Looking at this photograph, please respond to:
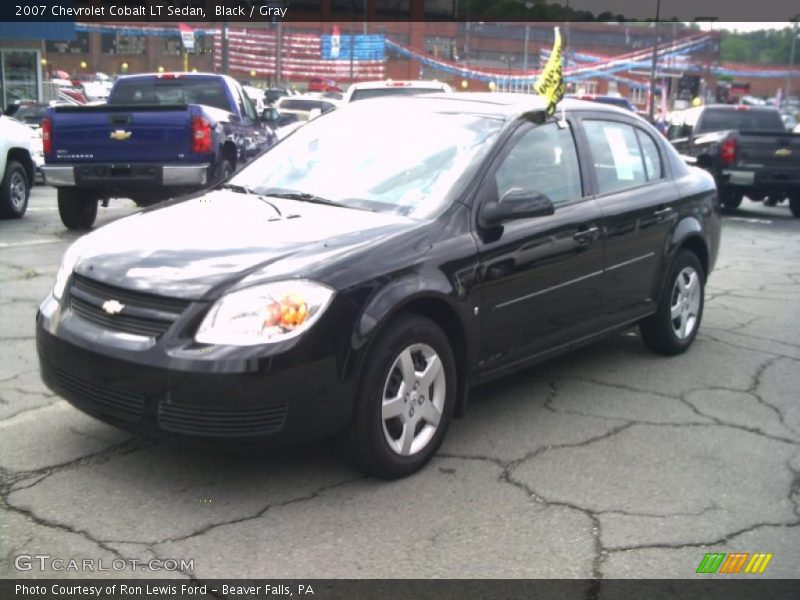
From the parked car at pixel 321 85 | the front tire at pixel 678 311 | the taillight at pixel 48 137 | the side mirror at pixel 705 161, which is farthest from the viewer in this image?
the parked car at pixel 321 85

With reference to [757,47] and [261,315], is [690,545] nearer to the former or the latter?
[261,315]

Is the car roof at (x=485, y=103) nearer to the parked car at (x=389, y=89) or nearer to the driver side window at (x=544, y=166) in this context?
the driver side window at (x=544, y=166)

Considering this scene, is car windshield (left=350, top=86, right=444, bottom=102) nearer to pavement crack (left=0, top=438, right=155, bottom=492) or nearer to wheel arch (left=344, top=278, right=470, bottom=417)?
wheel arch (left=344, top=278, right=470, bottom=417)

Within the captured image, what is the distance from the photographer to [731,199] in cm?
1669

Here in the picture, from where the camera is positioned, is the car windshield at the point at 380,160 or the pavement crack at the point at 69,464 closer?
the pavement crack at the point at 69,464

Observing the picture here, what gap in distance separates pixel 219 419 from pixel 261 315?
429mm

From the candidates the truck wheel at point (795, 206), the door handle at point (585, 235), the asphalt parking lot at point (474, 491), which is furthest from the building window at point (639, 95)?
the door handle at point (585, 235)

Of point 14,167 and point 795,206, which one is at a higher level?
point 14,167

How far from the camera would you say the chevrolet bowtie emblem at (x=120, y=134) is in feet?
33.0

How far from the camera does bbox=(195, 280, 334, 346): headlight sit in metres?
3.52

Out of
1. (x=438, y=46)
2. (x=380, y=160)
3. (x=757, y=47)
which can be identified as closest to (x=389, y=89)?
(x=380, y=160)

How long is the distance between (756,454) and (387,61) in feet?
219

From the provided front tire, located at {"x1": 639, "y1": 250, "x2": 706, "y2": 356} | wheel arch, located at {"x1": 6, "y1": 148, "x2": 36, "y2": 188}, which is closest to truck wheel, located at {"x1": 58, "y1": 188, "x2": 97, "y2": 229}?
wheel arch, located at {"x1": 6, "y1": 148, "x2": 36, "y2": 188}

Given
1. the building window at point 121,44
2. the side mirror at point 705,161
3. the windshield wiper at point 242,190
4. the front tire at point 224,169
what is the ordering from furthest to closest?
the building window at point 121,44, the side mirror at point 705,161, the front tire at point 224,169, the windshield wiper at point 242,190
